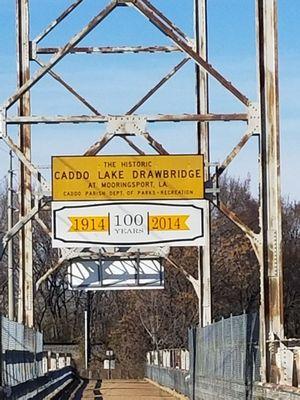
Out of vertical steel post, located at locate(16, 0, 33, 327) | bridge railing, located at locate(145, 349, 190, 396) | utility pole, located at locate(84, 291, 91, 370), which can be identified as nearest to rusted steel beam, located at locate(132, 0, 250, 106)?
vertical steel post, located at locate(16, 0, 33, 327)

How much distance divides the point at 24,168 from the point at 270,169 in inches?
599

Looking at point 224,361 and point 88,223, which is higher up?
point 88,223

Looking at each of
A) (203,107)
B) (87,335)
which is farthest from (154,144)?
(87,335)

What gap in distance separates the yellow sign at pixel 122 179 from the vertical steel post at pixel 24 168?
28.2ft

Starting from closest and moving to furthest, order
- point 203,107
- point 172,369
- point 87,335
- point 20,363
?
point 20,363 < point 203,107 < point 172,369 < point 87,335

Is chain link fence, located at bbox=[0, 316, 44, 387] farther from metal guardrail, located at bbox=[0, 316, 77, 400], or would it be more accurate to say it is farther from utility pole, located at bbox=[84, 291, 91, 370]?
utility pole, located at bbox=[84, 291, 91, 370]

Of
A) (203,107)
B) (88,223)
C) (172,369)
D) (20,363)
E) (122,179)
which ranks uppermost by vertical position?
(203,107)

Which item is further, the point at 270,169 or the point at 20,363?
the point at 20,363

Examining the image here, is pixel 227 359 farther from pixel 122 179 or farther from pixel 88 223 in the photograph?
pixel 122 179

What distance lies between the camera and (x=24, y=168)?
39.2 m

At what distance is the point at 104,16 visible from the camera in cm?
2777

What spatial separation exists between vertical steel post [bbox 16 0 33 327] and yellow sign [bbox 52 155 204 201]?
8607 millimetres

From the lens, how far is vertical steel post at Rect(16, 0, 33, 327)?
3781 cm

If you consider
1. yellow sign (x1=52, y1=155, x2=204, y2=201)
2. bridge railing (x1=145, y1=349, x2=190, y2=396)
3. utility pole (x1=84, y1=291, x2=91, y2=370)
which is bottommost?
bridge railing (x1=145, y1=349, x2=190, y2=396)
